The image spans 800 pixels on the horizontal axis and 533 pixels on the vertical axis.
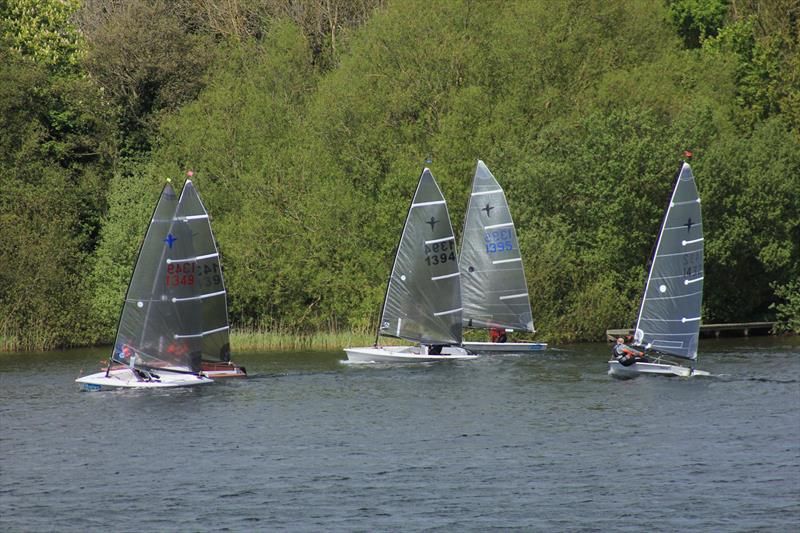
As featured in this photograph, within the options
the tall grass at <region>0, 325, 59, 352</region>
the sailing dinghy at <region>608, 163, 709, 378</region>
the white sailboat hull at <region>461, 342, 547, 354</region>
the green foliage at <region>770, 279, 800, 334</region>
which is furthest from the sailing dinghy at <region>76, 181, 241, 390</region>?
the green foliage at <region>770, 279, 800, 334</region>

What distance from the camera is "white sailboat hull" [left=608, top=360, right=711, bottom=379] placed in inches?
2248

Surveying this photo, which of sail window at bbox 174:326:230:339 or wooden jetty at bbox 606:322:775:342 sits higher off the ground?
wooden jetty at bbox 606:322:775:342

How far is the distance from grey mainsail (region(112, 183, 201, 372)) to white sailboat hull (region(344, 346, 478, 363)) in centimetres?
1239

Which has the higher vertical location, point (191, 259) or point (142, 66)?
point (142, 66)

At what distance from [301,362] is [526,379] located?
1288 centimetres

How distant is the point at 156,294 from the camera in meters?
54.0

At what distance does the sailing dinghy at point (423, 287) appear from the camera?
212ft

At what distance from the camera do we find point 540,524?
108 feet

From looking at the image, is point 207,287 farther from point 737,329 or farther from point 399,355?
point 737,329

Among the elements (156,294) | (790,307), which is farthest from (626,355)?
(790,307)

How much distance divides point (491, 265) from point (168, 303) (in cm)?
2010

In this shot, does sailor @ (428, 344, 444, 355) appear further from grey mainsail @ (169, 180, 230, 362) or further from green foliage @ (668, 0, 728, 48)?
green foliage @ (668, 0, 728, 48)

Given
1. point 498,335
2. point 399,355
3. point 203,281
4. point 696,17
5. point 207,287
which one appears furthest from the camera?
point 696,17

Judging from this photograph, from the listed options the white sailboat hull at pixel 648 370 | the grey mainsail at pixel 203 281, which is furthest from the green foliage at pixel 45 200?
the white sailboat hull at pixel 648 370
